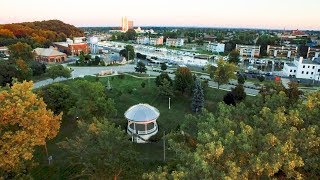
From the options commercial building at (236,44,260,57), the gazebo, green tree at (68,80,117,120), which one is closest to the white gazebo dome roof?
the gazebo

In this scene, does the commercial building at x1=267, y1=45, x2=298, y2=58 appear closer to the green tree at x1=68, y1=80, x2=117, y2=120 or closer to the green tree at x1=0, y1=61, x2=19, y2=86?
the green tree at x1=0, y1=61, x2=19, y2=86

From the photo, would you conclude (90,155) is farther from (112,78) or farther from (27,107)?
(112,78)

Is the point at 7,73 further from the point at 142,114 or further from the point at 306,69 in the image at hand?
the point at 306,69

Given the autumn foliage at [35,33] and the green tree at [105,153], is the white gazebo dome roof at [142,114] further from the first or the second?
the autumn foliage at [35,33]

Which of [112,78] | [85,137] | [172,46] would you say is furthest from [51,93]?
[172,46]

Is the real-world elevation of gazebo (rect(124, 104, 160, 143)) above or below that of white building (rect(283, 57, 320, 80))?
below

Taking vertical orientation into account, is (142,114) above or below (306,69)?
below

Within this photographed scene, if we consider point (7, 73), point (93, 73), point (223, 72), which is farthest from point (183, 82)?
point (7, 73)
